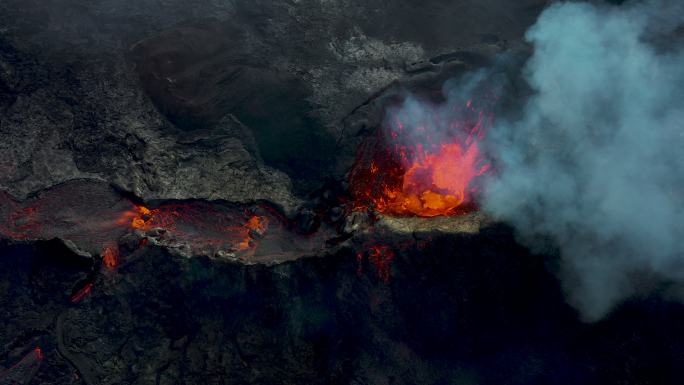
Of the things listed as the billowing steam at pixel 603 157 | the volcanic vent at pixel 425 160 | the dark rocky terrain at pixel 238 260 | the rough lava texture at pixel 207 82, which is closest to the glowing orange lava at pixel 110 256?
the dark rocky terrain at pixel 238 260

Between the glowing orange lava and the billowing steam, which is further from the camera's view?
the glowing orange lava

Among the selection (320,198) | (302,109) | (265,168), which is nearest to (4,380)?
(265,168)

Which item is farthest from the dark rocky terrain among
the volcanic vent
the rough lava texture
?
the volcanic vent

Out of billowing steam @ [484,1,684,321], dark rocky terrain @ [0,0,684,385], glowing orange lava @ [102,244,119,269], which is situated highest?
billowing steam @ [484,1,684,321]

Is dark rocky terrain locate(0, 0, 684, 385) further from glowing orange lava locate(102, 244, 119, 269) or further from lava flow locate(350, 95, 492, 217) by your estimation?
lava flow locate(350, 95, 492, 217)

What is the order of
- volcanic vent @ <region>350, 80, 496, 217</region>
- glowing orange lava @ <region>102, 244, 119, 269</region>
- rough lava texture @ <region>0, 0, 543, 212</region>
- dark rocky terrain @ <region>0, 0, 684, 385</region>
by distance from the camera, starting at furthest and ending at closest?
volcanic vent @ <region>350, 80, 496, 217</region> < rough lava texture @ <region>0, 0, 543, 212</region> < glowing orange lava @ <region>102, 244, 119, 269</region> < dark rocky terrain @ <region>0, 0, 684, 385</region>

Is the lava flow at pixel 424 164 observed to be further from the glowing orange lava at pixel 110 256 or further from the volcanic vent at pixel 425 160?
the glowing orange lava at pixel 110 256
